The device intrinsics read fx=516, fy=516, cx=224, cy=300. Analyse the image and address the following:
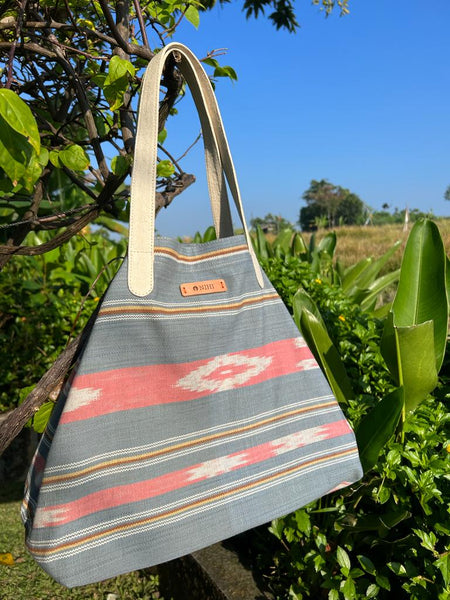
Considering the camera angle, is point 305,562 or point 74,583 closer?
point 74,583

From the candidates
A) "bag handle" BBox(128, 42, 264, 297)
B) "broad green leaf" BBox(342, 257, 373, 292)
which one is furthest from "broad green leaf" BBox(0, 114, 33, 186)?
"broad green leaf" BBox(342, 257, 373, 292)

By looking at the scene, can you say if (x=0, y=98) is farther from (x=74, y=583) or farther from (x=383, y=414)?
(x=383, y=414)

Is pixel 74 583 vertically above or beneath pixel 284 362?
beneath

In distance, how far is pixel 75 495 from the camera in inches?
39.3

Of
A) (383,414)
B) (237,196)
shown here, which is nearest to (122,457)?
(237,196)

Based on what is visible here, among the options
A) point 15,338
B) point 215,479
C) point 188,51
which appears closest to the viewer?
point 215,479

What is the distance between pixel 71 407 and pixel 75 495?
0.17m

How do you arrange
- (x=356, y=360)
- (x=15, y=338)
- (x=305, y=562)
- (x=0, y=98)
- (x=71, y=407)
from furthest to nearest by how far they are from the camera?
(x=15, y=338)
(x=356, y=360)
(x=305, y=562)
(x=71, y=407)
(x=0, y=98)

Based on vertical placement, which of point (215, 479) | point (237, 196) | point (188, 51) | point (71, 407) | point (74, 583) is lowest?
point (74, 583)

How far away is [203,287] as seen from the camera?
1.19 metres

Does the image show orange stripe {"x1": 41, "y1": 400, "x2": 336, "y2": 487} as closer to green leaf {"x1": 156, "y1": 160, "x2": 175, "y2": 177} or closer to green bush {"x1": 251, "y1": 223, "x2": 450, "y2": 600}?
green bush {"x1": 251, "y1": 223, "x2": 450, "y2": 600}

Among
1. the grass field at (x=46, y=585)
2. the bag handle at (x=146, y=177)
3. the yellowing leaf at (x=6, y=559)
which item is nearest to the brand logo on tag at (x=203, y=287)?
the bag handle at (x=146, y=177)

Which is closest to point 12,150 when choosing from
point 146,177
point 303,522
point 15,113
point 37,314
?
point 15,113

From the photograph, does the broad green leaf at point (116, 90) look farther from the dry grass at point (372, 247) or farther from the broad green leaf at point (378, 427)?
the dry grass at point (372, 247)
